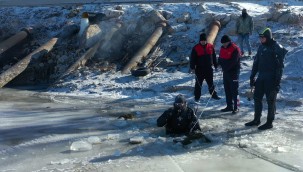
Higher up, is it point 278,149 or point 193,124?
point 193,124

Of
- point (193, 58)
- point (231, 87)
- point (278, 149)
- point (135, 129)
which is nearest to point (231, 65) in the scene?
point (231, 87)

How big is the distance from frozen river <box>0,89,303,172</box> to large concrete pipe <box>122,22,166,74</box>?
4242 mm

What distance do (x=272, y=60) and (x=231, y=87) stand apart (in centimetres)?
168

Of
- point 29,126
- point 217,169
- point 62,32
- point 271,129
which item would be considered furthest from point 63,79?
point 217,169

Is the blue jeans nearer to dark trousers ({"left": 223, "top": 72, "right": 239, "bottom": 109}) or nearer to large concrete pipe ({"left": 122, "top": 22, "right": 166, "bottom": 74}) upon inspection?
large concrete pipe ({"left": 122, "top": 22, "right": 166, "bottom": 74})

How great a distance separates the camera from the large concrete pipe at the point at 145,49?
539 inches

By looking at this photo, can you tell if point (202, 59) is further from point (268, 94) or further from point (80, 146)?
point (80, 146)

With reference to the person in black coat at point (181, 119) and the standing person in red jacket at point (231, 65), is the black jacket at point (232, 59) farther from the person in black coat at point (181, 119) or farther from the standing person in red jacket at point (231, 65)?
the person in black coat at point (181, 119)

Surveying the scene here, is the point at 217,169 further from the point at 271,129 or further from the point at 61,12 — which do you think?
the point at 61,12

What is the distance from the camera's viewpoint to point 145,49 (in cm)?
1472

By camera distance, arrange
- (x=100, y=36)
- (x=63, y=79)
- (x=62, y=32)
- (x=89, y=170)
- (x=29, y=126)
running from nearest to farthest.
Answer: (x=89, y=170), (x=29, y=126), (x=63, y=79), (x=100, y=36), (x=62, y=32)

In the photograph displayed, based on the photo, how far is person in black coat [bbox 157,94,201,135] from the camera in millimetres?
6953

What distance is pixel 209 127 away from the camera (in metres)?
7.70

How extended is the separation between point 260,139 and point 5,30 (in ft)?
48.9
